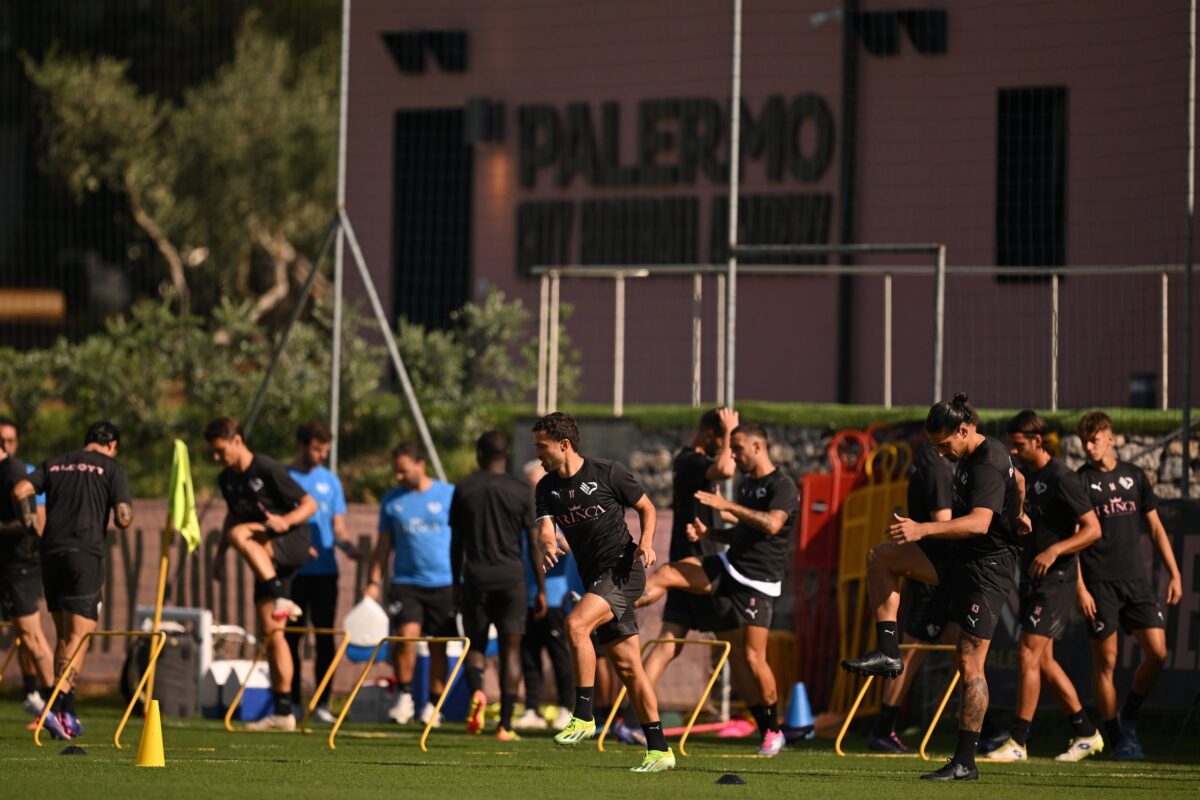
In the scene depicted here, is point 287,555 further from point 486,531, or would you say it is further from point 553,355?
point 553,355

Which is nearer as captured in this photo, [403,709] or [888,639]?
[888,639]

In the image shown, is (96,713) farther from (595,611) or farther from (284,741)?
(595,611)

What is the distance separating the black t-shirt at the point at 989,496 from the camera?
1060cm

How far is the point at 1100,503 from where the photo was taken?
1277cm

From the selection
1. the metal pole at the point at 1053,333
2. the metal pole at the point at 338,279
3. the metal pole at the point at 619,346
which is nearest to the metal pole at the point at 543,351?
the metal pole at the point at 619,346

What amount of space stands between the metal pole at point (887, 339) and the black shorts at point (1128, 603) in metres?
4.88

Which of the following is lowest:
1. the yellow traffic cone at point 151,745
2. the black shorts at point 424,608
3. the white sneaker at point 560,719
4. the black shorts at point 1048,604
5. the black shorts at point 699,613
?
the white sneaker at point 560,719

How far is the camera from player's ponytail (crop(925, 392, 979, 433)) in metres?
10.5

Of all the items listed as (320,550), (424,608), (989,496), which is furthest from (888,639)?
(320,550)

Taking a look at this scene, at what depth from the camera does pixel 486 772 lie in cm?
1075

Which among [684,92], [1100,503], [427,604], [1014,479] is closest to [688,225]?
[684,92]

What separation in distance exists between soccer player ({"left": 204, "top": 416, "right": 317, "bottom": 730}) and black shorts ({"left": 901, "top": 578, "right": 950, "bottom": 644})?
438cm

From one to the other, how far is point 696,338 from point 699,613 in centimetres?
540

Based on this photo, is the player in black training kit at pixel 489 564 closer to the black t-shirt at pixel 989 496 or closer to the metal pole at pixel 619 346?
the metal pole at pixel 619 346
